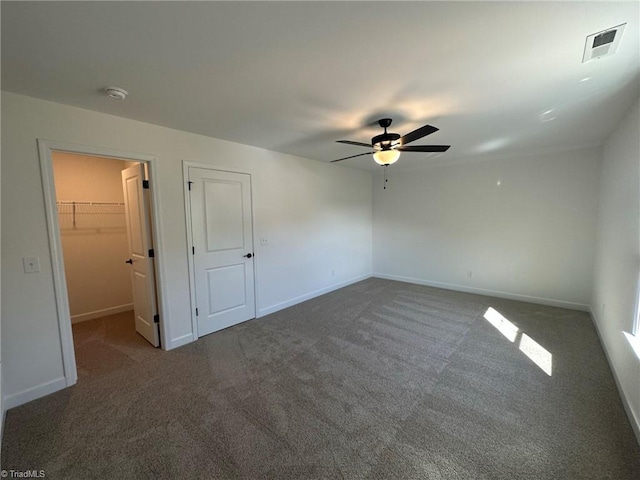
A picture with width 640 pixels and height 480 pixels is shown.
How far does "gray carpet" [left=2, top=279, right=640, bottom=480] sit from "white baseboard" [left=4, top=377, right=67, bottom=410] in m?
0.08

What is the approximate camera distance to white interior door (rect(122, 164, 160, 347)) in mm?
2836

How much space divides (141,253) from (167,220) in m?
0.57

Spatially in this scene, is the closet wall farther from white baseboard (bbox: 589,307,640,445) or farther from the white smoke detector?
white baseboard (bbox: 589,307,640,445)

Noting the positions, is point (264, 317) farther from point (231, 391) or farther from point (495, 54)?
point (495, 54)

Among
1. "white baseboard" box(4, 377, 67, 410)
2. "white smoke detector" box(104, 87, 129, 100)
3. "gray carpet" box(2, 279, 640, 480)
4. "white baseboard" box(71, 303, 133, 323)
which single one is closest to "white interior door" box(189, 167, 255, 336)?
"gray carpet" box(2, 279, 640, 480)

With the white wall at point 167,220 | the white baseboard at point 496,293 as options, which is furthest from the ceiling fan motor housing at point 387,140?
the white baseboard at point 496,293

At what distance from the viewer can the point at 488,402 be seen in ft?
6.73

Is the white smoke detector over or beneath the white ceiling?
beneath

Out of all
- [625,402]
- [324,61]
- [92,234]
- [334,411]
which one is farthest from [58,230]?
[625,402]

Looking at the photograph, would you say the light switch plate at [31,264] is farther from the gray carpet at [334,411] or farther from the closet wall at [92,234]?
the closet wall at [92,234]

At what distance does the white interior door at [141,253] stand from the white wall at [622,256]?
4262mm


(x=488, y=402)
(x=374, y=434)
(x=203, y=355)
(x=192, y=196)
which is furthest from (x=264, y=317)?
(x=488, y=402)

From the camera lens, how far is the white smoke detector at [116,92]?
1.90 metres

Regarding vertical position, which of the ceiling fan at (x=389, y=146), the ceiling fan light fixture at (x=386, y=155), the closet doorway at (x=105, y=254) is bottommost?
the closet doorway at (x=105, y=254)
